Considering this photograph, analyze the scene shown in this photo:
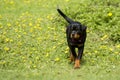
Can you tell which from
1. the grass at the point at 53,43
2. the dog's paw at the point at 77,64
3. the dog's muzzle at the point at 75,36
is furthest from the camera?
the dog's paw at the point at 77,64

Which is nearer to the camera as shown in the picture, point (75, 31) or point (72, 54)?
point (75, 31)

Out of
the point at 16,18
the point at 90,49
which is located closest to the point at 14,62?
the point at 90,49

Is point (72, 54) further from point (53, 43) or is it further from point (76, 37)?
point (53, 43)

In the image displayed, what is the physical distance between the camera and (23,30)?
8742 millimetres

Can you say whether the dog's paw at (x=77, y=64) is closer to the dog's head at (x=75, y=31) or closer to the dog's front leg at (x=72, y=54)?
the dog's front leg at (x=72, y=54)

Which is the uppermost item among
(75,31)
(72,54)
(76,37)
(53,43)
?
(75,31)

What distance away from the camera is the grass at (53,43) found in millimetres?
6117

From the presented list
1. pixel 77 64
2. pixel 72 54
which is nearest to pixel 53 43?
pixel 72 54

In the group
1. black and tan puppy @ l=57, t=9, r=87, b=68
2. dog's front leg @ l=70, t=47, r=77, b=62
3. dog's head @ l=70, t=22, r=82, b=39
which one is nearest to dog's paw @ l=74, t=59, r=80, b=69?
black and tan puppy @ l=57, t=9, r=87, b=68

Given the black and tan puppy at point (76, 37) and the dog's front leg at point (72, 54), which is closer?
the black and tan puppy at point (76, 37)

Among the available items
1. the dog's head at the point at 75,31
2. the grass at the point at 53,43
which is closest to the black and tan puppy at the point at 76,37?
the dog's head at the point at 75,31

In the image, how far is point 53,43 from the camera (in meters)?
7.74

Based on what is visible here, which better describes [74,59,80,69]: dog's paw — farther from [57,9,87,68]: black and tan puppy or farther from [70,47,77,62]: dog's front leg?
[70,47,77,62]: dog's front leg

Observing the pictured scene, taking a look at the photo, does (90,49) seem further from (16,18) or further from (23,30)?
(16,18)
